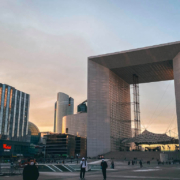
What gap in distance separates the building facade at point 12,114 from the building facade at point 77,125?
57.2 m

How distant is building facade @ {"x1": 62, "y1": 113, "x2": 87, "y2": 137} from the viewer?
6147 inches

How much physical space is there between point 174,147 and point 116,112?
23.6m

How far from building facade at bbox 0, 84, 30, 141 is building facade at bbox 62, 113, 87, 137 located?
57.2 meters

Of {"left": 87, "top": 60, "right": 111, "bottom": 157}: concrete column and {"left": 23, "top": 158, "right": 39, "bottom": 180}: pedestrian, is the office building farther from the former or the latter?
{"left": 23, "top": 158, "right": 39, "bottom": 180}: pedestrian

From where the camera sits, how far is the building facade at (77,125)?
512 ft

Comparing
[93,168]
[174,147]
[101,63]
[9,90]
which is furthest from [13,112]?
[93,168]

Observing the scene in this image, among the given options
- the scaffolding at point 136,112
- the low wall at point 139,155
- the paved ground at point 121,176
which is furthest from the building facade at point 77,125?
the paved ground at point 121,176

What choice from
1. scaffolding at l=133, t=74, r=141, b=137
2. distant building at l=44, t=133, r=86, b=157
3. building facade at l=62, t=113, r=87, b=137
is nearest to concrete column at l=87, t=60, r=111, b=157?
scaffolding at l=133, t=74, r=141, b=137

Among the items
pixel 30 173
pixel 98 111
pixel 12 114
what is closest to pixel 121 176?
pixel 30 173

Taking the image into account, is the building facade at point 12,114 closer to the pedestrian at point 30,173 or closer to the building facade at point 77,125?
the building facade at point 77,125

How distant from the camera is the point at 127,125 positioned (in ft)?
327

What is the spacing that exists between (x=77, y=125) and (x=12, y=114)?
67224 millimetres

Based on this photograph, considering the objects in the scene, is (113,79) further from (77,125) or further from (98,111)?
(77,125)

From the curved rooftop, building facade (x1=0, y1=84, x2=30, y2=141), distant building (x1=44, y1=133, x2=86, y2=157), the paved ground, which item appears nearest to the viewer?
the paved ground
